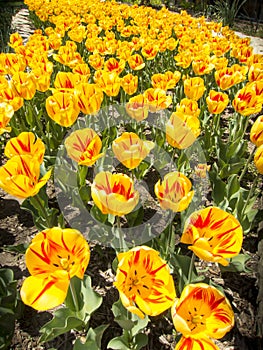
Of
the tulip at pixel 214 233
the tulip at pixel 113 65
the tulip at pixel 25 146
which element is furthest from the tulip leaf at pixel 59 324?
the tulip at pixel 113 65

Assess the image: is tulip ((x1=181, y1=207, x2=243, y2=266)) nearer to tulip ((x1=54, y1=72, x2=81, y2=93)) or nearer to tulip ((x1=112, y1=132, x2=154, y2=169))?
tulip ((x1=112, y1=132, x2=154, y2=169))

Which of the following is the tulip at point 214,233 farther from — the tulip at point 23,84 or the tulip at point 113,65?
the tulip at point 113,65

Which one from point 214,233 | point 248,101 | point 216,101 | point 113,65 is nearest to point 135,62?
point 113,65

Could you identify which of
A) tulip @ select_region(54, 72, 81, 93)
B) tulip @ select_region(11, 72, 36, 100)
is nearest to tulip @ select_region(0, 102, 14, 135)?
tulip @ select_region(11, 72, 36, 100)

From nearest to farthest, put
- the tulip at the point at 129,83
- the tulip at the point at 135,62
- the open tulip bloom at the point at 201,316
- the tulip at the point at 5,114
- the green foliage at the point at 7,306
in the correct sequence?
the open tulip bloom at the point at 201,316 < the green foliage at the point at 7,306 < the tulip at the point at 5,114 < the tulip at the point at 129,83 < the tulip at the point at 135,62

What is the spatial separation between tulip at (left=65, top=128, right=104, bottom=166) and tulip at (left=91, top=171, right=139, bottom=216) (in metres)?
0.33

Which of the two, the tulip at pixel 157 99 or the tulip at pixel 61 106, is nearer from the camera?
the tulip at pixel 61 106

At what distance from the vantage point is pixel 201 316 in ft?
3.96

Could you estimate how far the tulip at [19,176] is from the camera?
4.75 ft

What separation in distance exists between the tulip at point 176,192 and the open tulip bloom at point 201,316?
368 millimetres

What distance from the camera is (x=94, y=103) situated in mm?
2273

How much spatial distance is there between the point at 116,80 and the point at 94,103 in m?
0.44

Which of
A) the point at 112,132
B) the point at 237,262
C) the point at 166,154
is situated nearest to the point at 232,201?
the point at 237,262

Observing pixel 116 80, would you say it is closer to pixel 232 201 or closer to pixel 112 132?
pixel 112 132
